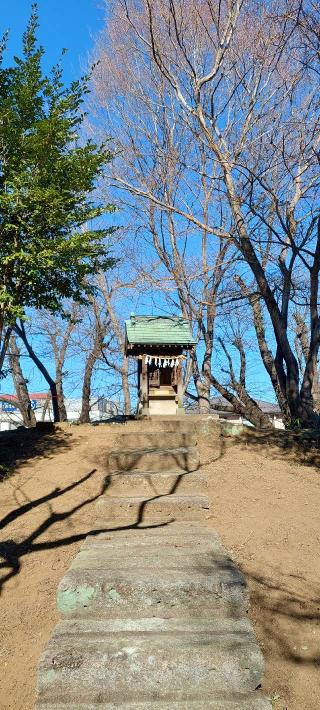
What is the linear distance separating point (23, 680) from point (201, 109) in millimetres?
9940

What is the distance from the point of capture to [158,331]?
11.6 metres

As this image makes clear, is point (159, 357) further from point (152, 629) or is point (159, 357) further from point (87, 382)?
point (87, 382)

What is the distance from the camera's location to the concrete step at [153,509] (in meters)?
4.58

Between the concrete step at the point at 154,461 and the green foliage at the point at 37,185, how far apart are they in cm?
246

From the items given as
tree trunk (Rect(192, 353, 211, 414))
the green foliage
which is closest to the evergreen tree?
the green foliage

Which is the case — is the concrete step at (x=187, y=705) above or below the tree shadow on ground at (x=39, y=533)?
below

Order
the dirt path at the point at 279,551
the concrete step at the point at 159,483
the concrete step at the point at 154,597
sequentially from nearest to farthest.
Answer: the dirt path at the point at 279,551
the concrete step at the point at 154,597
the concrete step at the point at 159,483

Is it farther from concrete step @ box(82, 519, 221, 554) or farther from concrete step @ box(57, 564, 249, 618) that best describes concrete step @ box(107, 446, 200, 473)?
concrete step @ box(57, 564, 249, 618)

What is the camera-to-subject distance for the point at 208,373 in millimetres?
15844

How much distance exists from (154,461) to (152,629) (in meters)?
3.41

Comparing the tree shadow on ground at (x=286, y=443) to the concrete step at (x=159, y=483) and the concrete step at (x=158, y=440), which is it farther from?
the concrete step at (x=159, y=483)

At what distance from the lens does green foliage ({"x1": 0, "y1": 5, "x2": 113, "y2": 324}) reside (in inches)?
267

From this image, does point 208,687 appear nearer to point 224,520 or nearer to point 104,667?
point 104,667

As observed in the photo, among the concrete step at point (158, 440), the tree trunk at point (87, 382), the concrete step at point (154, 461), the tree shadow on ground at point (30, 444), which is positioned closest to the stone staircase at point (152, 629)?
the concrete step at point (154, 461)
